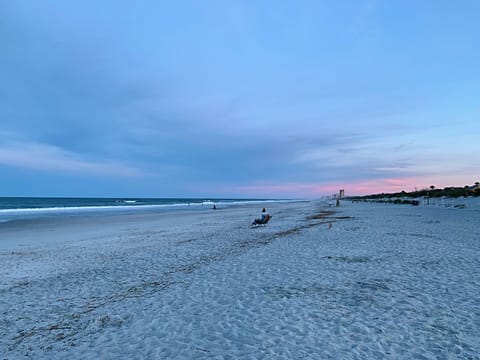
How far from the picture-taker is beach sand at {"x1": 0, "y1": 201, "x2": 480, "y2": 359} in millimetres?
4820

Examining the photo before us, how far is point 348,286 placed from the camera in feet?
24.7

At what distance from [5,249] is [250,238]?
1133 centimetres

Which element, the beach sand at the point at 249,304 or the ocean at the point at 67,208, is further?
the ocean at the point at 67,208

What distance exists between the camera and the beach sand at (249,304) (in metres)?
4.82

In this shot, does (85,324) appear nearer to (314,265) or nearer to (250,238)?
(314,265)

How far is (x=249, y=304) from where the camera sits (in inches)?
257

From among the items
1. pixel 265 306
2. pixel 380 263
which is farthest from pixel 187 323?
pixel 380 263

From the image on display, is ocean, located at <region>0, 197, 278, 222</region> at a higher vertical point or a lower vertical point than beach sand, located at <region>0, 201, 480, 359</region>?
higher

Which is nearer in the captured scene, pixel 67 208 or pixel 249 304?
pixel 249 304

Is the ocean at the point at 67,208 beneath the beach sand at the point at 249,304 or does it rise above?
above

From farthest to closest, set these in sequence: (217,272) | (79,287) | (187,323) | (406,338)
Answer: (217,272) < (79,287) < (187,323) < (406,338)

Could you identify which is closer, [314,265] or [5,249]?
[314,265]

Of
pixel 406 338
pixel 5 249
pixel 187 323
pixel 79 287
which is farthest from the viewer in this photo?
pixel 5 249

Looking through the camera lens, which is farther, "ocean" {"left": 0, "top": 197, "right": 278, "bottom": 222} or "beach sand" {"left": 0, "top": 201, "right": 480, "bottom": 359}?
"ocean" {"left": 0, "top": 197, "right": 278, "bottom": 222}
